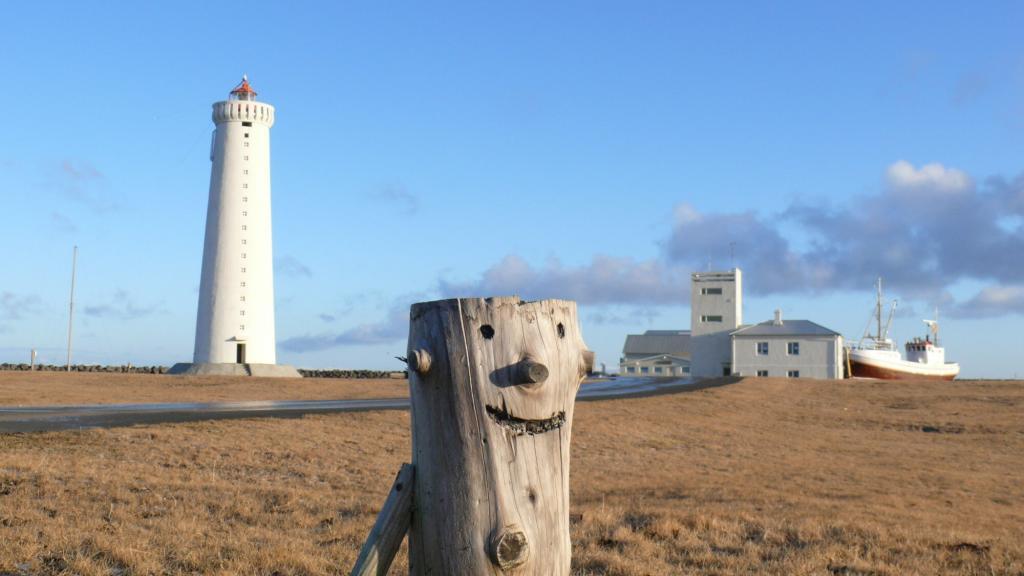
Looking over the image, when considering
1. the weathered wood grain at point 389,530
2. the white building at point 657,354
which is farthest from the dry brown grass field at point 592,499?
the white building at point 657,354

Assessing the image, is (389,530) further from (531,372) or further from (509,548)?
(531,372)

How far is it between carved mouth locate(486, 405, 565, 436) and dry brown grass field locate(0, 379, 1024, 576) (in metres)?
3.41

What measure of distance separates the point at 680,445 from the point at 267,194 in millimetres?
37274

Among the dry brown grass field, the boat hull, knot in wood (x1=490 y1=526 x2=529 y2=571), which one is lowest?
the dry brown grass field

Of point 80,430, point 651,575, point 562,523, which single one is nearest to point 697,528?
point 651,575

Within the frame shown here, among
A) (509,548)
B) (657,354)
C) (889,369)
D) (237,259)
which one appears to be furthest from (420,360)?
(657,354)

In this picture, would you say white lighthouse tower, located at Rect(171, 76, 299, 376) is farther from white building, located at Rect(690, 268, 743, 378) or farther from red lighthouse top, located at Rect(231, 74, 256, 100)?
white building, located at Rect(690, 268, 743, 378)

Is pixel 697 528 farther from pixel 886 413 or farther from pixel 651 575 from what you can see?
pixel 886 413

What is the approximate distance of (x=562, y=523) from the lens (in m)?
4.59

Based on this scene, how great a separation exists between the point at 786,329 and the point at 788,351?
5.70 feet

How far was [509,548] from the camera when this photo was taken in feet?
14.2

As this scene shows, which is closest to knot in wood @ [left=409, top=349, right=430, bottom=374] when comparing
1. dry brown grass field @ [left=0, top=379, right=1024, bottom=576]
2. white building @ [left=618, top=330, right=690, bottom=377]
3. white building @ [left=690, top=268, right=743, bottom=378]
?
dry brown grass field @ [left=0, top=379, right=1024, bottom=576]

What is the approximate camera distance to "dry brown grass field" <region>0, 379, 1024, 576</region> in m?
7.85

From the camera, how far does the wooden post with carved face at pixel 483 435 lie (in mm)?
4332
